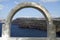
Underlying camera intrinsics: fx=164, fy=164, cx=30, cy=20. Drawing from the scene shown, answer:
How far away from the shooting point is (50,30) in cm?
873

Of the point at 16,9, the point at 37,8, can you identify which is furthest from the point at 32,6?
the point at 16,9

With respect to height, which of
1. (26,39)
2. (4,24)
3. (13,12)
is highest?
(13,12)

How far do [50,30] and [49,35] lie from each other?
0.27 meters

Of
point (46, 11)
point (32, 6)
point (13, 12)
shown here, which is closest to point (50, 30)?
point (46, 11)

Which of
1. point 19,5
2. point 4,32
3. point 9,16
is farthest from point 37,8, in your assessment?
point 4,32

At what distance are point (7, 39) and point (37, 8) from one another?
7.74 feet

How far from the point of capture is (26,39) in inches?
343

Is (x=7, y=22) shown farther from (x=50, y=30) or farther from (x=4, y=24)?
(x=50, y=30)

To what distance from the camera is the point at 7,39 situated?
346 inches

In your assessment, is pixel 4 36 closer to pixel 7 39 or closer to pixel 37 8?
pixel 7 39

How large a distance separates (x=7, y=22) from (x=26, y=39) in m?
1.39

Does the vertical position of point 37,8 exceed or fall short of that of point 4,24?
it exceeds it

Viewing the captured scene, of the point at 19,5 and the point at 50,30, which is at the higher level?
the point at 19,5

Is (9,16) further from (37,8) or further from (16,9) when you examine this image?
(37,8)
